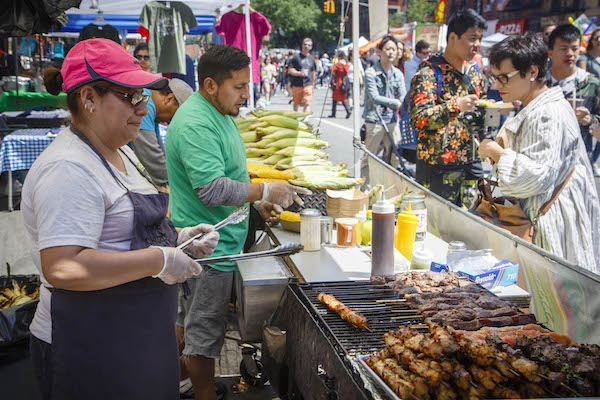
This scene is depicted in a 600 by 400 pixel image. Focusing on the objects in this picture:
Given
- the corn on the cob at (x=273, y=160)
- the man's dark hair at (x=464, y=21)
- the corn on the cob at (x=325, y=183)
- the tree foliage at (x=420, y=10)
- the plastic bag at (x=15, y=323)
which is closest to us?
the plastic bag at (x=15, y=323)

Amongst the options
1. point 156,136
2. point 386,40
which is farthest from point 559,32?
point 156,136

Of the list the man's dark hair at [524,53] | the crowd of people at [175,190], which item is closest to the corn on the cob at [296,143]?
the crowd of people at [175,190]

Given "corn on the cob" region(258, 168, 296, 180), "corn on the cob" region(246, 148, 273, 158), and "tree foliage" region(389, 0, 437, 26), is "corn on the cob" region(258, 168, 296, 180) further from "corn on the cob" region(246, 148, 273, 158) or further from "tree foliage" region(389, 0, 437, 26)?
"tree foliage" region(389, 0, 437, 26)

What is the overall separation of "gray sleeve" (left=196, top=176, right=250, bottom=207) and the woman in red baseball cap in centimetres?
80

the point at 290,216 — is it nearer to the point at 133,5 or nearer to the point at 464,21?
the point at 464,21

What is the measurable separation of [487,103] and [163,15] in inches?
303

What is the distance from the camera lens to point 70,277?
1740 mm

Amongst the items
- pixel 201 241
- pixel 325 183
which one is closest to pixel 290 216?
pixel 325 183

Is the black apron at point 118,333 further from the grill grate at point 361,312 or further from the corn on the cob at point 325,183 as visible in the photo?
the corn on the cob at point 325,183

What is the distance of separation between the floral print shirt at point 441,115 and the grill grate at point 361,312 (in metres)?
2.10

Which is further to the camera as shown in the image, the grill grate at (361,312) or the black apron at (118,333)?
the grill grate at (361,312)

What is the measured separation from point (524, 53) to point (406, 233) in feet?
5.00

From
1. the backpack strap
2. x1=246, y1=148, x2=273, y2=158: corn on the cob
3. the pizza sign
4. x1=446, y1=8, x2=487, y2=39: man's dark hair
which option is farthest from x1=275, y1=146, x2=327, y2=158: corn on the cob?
the pizza sign

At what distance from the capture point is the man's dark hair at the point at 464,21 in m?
4.22
